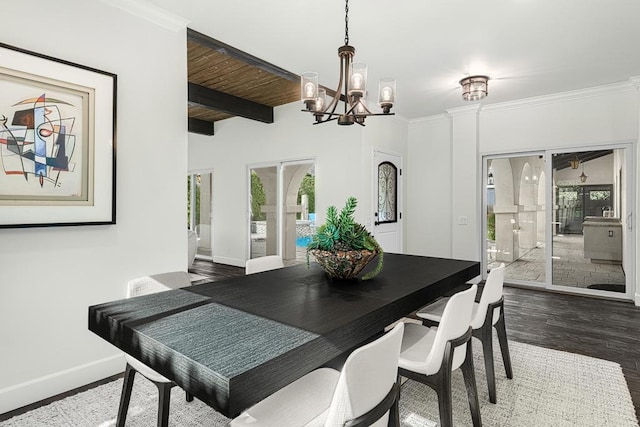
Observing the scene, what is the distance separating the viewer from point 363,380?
98 cm

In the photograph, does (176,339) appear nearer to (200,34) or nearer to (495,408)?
(495,408)

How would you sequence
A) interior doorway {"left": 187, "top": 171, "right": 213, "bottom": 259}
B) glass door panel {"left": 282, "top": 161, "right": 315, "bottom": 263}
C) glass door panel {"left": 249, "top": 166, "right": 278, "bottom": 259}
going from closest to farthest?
glass door panel {"left": 282, "top": 161, "right": 315, "bottom": 263}, glass door panel {"left": 249, "top": 166, "right": 278, "bottom": 259}, interior doorway {"left": 187, "top": 171, "right": 213, "bottom": 259}

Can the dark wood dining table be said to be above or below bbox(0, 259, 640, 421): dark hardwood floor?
above

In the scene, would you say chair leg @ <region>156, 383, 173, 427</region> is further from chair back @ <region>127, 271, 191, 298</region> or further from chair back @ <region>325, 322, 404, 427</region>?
chair back @ <region>325, 322, 404, 427</region>

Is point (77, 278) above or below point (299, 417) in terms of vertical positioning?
above

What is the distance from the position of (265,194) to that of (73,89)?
431 centimetres

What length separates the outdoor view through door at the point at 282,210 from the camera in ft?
20.2

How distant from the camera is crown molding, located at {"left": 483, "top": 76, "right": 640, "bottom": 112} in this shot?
4.25 meters

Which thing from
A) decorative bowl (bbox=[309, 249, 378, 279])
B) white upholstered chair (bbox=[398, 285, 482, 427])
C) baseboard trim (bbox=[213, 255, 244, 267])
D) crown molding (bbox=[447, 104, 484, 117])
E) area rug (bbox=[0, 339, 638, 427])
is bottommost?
area rug (bbox=[0, 339, 638, 427])

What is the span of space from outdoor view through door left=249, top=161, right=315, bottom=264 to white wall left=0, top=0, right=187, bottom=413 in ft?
10.8

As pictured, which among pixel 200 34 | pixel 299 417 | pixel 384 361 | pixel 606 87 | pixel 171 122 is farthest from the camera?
pixel 606 87

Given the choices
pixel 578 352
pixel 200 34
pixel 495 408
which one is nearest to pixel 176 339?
pixel 495 408

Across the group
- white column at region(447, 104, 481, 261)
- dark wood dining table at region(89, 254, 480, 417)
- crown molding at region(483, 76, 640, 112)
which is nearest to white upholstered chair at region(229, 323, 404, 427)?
dark wood dining table at region(89, 254, 480, 417)

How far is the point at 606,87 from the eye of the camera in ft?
14.4
